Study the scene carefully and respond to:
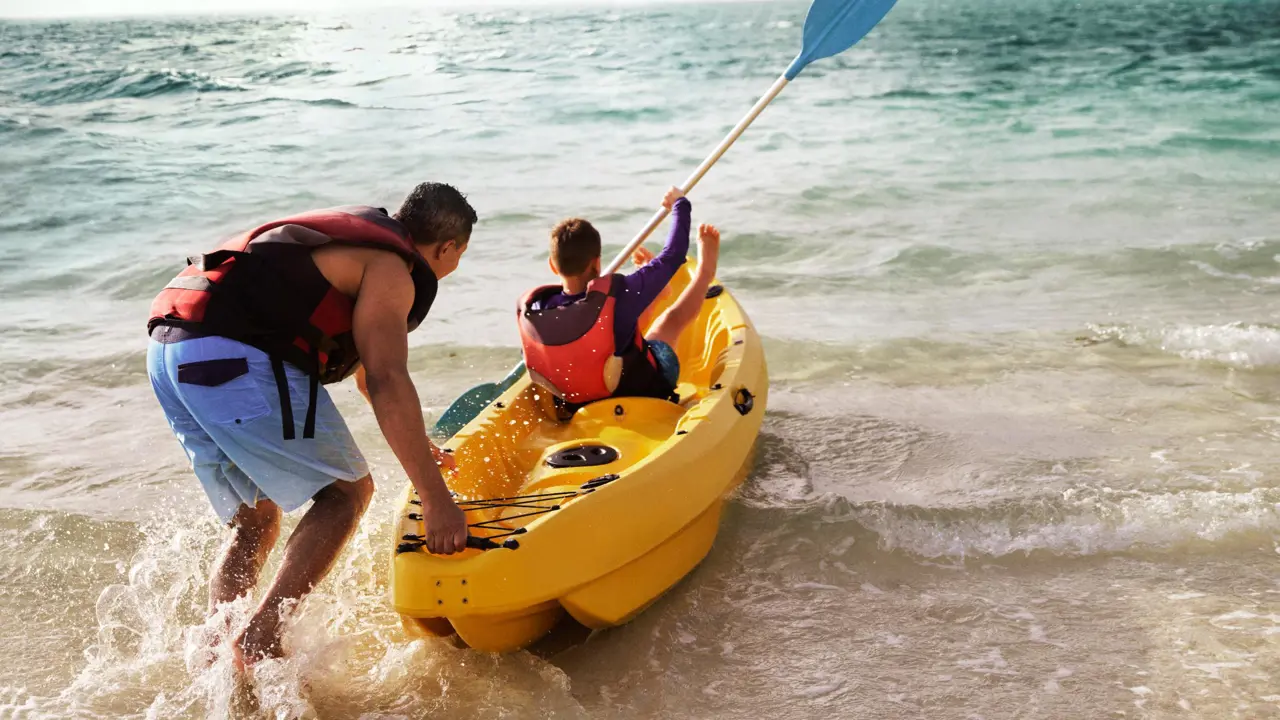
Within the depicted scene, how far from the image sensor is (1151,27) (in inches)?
1137

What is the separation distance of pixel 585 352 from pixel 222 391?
142 centimetres

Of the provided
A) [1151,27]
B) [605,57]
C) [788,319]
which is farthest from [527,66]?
[788,319]

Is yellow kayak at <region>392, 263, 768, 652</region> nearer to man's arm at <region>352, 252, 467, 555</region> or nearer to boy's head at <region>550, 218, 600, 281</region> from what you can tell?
man's arm at <region>352, 252, 467, 555</region>

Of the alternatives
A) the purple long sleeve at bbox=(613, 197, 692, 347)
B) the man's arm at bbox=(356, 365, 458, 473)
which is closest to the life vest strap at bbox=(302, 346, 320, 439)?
the man's arm at bbox=(356, 365, 458, 473)

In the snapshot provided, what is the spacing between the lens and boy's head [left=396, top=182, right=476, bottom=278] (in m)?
2.80

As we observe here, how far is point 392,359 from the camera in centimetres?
262

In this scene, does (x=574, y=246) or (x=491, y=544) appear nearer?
(x=491, y=544)

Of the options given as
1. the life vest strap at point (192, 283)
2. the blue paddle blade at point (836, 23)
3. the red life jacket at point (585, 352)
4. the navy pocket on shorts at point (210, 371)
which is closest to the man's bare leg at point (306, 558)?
the navy pocket on shorts at point (210, 371)

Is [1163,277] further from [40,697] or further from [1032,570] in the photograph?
[40,697]

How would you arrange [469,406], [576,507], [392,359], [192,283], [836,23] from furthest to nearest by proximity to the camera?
[836,23]
[469,406]
[576,507]
[192,283]
[392,359]

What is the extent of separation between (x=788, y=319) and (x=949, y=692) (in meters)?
3.91

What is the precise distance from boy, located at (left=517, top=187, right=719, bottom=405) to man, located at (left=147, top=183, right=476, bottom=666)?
0.92 m

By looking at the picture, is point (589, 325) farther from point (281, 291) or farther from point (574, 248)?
point (281, 291)

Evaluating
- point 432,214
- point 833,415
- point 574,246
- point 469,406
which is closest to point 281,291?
point 432,214
